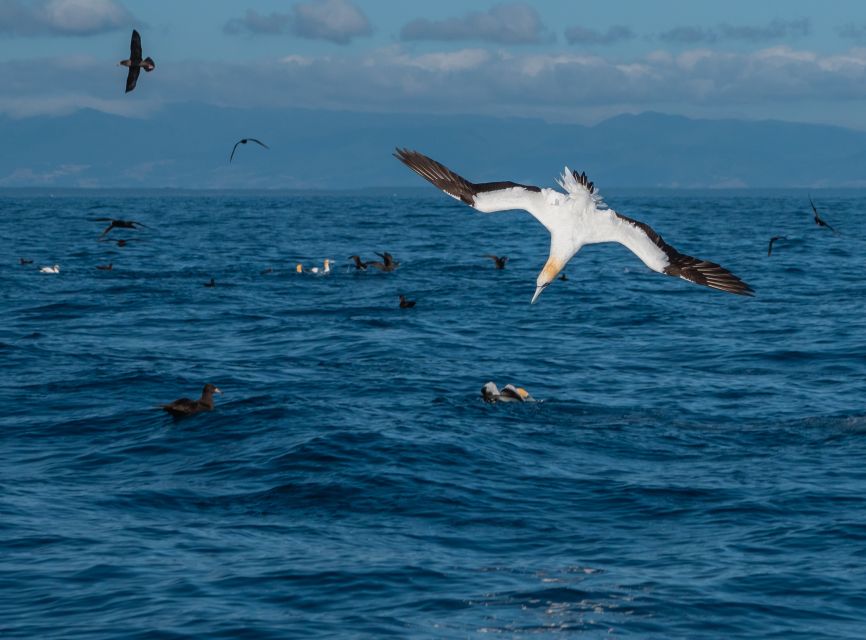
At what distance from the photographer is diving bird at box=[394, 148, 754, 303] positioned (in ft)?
46.7

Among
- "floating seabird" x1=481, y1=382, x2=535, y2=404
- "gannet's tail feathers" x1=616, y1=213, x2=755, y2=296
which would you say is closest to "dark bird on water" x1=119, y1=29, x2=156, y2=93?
"floating seabird" x1=481, y1=382, x2=535, y2=404

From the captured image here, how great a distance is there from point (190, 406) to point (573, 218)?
1028cm

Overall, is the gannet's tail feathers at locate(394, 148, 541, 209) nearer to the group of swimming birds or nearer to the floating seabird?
the group of swimming birds

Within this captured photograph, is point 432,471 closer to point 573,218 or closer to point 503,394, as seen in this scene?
point 503,394

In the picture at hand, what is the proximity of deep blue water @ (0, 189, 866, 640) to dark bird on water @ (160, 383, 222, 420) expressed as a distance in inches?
8.4

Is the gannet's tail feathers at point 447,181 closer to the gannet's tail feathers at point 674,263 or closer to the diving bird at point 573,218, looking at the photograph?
the diving bird at point 573,218

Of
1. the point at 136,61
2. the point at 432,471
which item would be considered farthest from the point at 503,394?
the point at 136,61

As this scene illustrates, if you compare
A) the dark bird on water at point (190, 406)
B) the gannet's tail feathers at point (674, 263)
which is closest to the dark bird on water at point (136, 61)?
the dark bird on water at point (190, 406)

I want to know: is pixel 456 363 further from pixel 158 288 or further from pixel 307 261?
pixel 307 261

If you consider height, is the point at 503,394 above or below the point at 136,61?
below

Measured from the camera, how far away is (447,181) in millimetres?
14797

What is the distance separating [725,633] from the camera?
13.2 m

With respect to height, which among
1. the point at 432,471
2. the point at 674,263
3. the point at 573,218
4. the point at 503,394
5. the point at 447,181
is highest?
the point at 447,181

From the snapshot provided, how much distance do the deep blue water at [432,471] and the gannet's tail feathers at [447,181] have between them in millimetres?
4363
